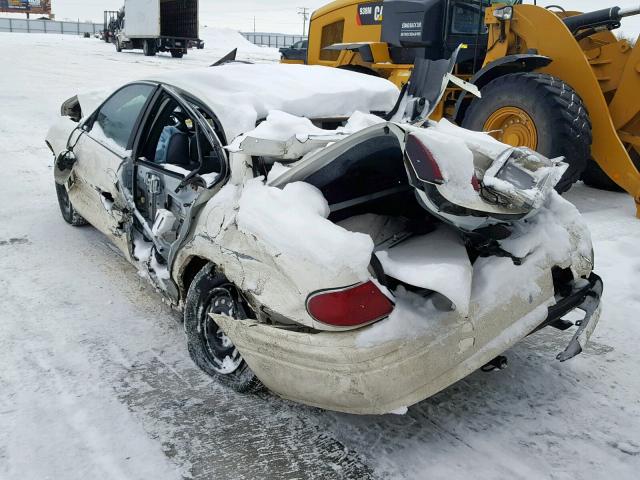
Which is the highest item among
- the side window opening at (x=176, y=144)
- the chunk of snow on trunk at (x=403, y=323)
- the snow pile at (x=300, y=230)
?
the side window opening at (x=176, y=144)

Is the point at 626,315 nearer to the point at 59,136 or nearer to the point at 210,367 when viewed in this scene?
the point at 210,367

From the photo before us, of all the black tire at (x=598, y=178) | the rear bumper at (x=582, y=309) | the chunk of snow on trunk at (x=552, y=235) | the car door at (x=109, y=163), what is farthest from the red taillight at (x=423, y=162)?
the black tire at (x=598, y=178)

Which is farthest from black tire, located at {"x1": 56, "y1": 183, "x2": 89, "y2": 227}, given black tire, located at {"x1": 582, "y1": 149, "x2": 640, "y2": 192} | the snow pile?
black tire, located at {"x1": 582, "y1": 149, "x2": 640, "y2": 192}

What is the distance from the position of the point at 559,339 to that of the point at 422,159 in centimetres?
193

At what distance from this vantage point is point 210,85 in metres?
3.55

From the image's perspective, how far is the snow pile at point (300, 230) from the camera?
7.70ft

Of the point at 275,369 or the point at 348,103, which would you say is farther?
the point at 348,103

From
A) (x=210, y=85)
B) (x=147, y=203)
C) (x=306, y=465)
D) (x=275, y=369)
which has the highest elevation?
(x=210, y=85)

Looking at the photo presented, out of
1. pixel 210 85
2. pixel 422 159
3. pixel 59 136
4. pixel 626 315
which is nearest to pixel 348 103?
pixel 210 85

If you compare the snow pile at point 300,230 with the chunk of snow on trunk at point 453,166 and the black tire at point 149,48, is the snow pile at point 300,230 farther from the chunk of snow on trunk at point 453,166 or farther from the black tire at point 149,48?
the black tire at point 149,48

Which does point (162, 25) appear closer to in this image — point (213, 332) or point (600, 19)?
point (600, 19)

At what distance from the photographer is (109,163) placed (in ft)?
13.6

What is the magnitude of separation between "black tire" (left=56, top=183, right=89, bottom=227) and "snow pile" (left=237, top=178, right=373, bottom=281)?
3.00 metres

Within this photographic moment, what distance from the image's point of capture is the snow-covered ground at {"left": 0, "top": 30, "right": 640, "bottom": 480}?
250 centimetres
